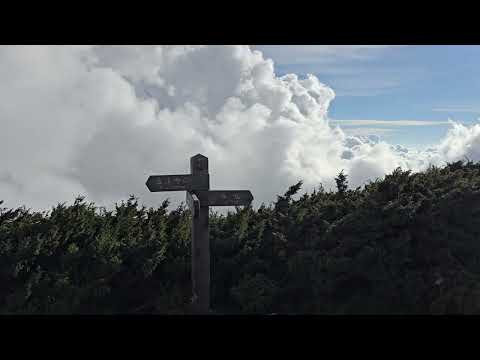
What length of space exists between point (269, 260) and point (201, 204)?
138 cm

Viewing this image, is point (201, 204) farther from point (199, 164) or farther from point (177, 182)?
point (199, 164)

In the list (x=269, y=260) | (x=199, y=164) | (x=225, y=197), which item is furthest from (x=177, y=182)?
(x=269, y=260)

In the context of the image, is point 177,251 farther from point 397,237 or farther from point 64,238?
point 397,237

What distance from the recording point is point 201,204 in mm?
7453

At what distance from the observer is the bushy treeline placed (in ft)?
23.5

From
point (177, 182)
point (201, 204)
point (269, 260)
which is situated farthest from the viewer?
point (269, 260)

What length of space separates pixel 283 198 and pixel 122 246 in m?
2.70

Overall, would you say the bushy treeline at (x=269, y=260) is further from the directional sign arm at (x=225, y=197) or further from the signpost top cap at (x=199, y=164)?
the signpost top cap at (x=199, y=164)

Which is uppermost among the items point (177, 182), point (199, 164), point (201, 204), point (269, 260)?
point (199, 164)

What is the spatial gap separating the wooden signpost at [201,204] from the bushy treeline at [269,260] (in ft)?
1.04

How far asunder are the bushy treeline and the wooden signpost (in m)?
0.32

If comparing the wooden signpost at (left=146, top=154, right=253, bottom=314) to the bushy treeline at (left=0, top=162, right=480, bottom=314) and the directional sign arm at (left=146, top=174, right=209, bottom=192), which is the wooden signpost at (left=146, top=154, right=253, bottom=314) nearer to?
the directional sign arm at (left=146, top=174, right=209, bottom=192)

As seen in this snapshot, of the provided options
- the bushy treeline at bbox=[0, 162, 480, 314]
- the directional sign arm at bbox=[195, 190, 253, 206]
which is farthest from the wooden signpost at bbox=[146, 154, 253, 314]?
the bushy treeline at bbox=[0, 162, 480, 314]
